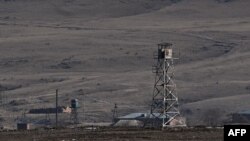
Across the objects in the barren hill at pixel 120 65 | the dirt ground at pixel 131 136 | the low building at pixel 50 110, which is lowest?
the dirt ground at pixel 131 136

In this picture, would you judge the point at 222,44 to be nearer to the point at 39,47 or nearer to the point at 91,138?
the point at 39,47

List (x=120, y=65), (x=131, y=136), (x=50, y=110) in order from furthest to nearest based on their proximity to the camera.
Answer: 1. (x=120, y=65)
2. (x=50, y=110)
3. (x=131, y=136)

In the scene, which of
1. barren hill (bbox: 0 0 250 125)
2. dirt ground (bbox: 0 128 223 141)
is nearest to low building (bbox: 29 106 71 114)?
barren hill (bbox: 0 0 250 125)

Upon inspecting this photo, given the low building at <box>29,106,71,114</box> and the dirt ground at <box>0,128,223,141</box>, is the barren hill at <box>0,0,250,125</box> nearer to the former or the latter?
the low building at <box>29,106,71,114</box>

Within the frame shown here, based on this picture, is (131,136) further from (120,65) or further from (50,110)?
(120,65)

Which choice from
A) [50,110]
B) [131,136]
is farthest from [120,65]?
[131,136]

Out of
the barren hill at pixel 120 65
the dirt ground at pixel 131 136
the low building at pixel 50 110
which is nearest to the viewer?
the dirt ground at pixel 131 136

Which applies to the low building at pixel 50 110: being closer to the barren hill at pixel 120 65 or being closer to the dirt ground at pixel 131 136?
the barren hill at pixel 120 65

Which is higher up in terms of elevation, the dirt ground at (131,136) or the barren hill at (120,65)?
the barren hill at (120,65)

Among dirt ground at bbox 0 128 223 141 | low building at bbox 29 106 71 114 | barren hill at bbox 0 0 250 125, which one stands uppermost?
barren hill at bbox 0 0 250 125

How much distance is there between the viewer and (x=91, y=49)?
169 meters

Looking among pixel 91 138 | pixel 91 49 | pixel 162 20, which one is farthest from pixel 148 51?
pixel 91 138

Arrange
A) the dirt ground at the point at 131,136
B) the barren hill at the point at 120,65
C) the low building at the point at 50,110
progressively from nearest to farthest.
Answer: the dirt ground at the point at 131,136
the low building at the point at 50,110
the barren hill at the point at 120,65

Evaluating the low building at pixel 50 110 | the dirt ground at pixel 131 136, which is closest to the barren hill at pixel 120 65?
the low building at pixel 50 110
